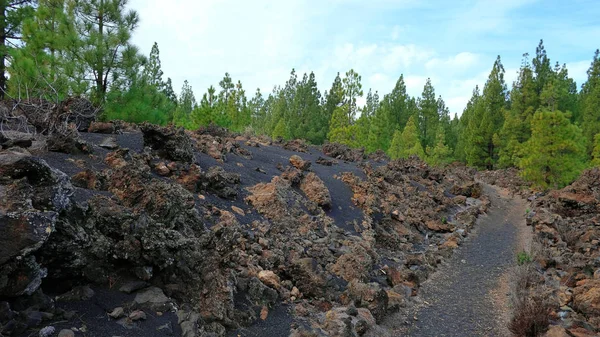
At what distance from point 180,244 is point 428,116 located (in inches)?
1684

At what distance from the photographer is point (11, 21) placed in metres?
15.4

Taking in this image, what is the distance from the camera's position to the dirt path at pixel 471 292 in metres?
7.48

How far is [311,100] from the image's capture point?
4278 centimetres

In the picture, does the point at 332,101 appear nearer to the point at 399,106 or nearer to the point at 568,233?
the point at 399,106

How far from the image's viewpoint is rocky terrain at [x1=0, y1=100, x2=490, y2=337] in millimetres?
4203

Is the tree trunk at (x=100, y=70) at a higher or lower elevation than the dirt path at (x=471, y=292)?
higher

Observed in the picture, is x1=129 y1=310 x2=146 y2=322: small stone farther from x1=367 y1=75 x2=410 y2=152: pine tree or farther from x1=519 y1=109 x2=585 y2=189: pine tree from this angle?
x1=367 y1=75 x2=410 y2=152: pine tree

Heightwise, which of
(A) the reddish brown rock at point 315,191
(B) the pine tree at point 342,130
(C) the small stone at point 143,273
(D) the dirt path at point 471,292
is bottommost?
(D) the dirt path at point 471,292

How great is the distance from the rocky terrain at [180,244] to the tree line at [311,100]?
2.17 metres

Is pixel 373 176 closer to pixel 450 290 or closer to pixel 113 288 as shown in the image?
pixel 450 290

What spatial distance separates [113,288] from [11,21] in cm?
1524

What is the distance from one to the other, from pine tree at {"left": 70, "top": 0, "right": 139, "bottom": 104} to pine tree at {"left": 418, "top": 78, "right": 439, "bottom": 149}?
35971mm

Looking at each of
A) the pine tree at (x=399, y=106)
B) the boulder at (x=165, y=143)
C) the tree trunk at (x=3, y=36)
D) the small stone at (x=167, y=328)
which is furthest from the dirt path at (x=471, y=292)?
the pine tree at (x=399, y=106)

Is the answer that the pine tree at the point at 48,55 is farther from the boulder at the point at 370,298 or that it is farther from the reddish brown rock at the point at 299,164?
the boulder at the point at 370,298
